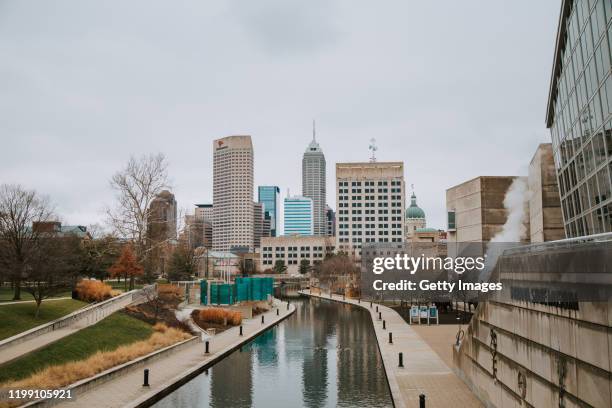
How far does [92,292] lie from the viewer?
41938 millimetres

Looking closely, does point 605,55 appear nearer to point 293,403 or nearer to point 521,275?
point 521,275

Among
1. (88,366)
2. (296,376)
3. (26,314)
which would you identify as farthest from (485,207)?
(88,366)

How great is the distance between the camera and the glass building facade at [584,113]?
2505 centimetres

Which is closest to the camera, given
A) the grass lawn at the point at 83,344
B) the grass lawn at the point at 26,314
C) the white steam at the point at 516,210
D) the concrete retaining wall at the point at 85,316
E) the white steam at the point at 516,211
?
the grass lawn at the point at 83,344

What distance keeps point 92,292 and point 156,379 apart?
19730 millimetres

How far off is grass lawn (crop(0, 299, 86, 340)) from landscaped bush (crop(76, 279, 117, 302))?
3.47 meters

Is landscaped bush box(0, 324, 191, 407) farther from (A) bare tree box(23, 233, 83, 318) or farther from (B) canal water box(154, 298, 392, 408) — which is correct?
(A) bare tree box(23, 233, 83, 318)

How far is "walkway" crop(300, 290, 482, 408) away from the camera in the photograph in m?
21.0

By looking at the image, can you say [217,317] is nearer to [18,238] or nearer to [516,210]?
[18,238]

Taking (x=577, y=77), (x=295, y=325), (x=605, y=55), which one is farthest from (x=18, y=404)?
(x=295, y=325)

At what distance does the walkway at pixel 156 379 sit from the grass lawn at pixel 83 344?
2.75 metres

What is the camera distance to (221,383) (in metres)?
26.4

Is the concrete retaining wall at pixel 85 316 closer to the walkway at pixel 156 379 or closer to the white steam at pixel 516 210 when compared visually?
the walkway at pixel 156 379

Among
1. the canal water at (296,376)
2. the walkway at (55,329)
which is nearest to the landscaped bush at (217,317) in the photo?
the canal water at (296,376)
